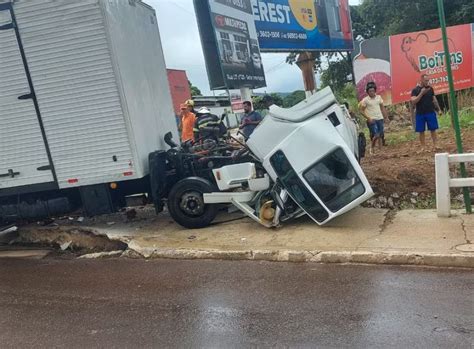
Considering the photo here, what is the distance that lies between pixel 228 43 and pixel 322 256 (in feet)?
27.0

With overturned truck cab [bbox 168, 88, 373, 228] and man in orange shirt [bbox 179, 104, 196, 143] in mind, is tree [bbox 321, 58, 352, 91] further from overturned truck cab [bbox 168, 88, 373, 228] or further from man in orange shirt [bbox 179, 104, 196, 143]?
overturned truck cab [bbox 168, 88, 373, 228]

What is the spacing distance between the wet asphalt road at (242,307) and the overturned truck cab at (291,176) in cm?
127

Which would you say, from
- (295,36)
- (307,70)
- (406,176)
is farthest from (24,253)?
(307,70)

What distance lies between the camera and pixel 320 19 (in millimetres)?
21344

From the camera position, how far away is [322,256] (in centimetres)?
588

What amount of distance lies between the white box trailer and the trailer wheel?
23.4 inches

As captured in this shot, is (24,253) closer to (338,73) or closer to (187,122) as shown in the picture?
(187,122)

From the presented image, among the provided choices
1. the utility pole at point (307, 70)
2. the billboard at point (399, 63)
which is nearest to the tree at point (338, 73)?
the utility pole at point (307, 70)

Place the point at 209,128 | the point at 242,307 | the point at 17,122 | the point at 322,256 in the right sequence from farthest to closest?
the point at 209,128
the point at 17,122
the point at 322,256
the point at 242,307

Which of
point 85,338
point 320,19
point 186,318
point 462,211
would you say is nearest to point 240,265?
point 186,318

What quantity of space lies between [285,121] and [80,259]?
140 inches

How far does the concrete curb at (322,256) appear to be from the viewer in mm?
5336

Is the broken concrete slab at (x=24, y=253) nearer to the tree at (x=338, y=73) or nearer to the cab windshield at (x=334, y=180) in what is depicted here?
the cab windshield at (x=334, y=180)

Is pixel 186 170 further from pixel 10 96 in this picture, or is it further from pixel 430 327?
pixel 430 327
